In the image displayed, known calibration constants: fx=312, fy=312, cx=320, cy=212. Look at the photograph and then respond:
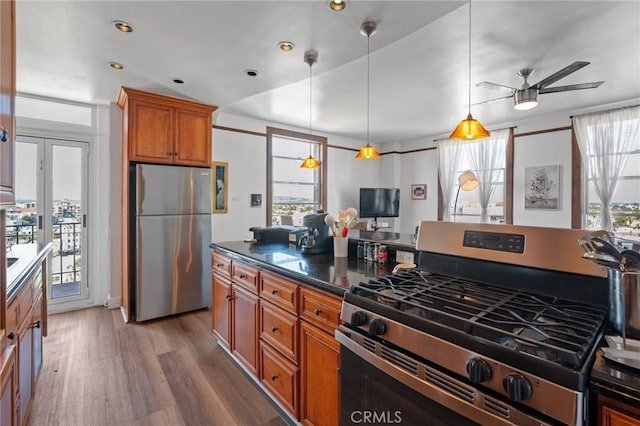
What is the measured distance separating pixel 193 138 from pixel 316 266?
2.64 m

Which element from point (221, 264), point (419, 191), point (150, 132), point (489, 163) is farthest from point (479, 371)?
point (419, 191)

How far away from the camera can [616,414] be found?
0.70 meters

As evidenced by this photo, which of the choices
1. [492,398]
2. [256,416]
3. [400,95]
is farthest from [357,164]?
[492,398]

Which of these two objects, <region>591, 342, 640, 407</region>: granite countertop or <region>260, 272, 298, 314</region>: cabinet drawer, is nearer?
<region>591, 342, 640, 407</region>: granite countertop

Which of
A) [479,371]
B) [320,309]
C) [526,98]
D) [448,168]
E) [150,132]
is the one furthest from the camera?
[448,168]

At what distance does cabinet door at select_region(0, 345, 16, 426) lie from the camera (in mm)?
1193

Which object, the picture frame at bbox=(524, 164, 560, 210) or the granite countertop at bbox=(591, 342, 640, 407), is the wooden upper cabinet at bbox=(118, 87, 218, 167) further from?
the picture frame at bbox=(524, 164, 560, 210)

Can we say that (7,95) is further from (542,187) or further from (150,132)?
(542,187)

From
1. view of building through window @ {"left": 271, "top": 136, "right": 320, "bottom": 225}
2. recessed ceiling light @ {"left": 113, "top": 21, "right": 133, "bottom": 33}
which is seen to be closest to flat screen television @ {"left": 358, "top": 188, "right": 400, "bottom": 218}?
view of building through window @ {"left": 271, "top": 136, "right": 320, "bottom": 225}

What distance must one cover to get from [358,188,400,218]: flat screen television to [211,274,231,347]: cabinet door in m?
4.38

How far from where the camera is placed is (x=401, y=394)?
107cm

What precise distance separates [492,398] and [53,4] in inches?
117

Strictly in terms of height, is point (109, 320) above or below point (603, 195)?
below

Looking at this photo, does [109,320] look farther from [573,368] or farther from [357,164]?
[357,164]
